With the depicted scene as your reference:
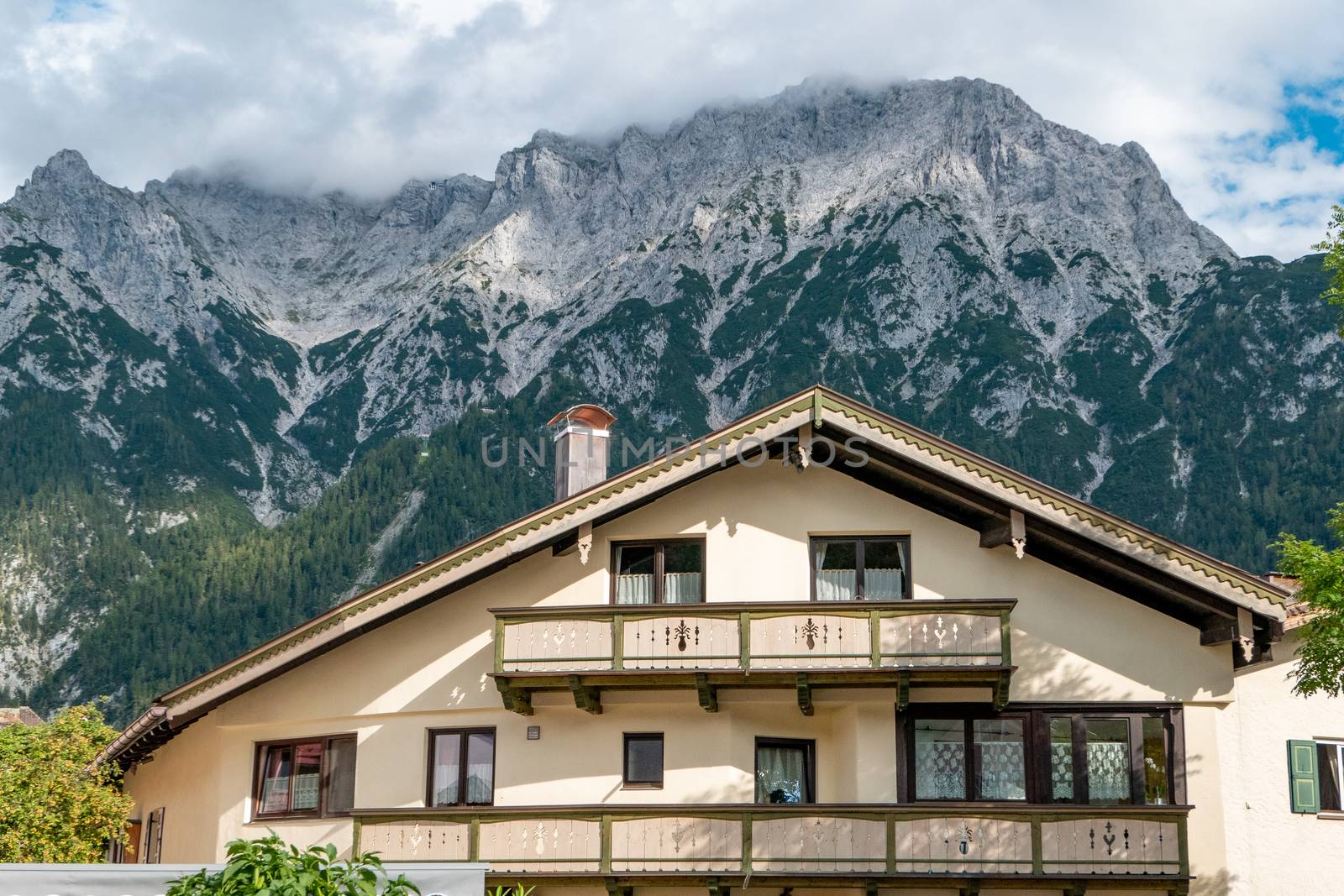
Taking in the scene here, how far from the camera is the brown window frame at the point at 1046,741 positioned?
25.8 meters

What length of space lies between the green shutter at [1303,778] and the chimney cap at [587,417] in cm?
1378

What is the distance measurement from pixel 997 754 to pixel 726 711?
4.59 meters

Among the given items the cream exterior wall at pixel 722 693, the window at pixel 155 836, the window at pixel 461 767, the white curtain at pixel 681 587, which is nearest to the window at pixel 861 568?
the cream exterior wall at pixel 722 693

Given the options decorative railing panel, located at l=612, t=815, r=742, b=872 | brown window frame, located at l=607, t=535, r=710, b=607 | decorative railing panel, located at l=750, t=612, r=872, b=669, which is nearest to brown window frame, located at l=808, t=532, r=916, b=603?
decorative railing panel, located at l=750, t=612, r=872, b=669

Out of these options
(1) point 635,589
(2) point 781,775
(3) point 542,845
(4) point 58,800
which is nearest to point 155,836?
(4) point 58,800

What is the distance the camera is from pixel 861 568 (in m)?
27.5

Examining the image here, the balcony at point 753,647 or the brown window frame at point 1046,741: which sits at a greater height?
the balcony at point 753,647

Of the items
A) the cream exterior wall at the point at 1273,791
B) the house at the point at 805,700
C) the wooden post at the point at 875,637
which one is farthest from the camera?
the wooden post at the point at 875,637

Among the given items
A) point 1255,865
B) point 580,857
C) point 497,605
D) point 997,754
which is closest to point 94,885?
point 580,857

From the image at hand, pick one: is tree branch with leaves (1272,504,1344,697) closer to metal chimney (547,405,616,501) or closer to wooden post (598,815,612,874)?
wooden post (598,815,612,874)

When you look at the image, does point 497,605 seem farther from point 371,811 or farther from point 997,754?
point 997,754

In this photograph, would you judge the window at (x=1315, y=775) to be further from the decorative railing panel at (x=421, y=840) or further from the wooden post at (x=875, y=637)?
the decorative railing panel at (x=421, y=840)

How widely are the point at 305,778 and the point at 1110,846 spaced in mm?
13872

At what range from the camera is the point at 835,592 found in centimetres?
2727
